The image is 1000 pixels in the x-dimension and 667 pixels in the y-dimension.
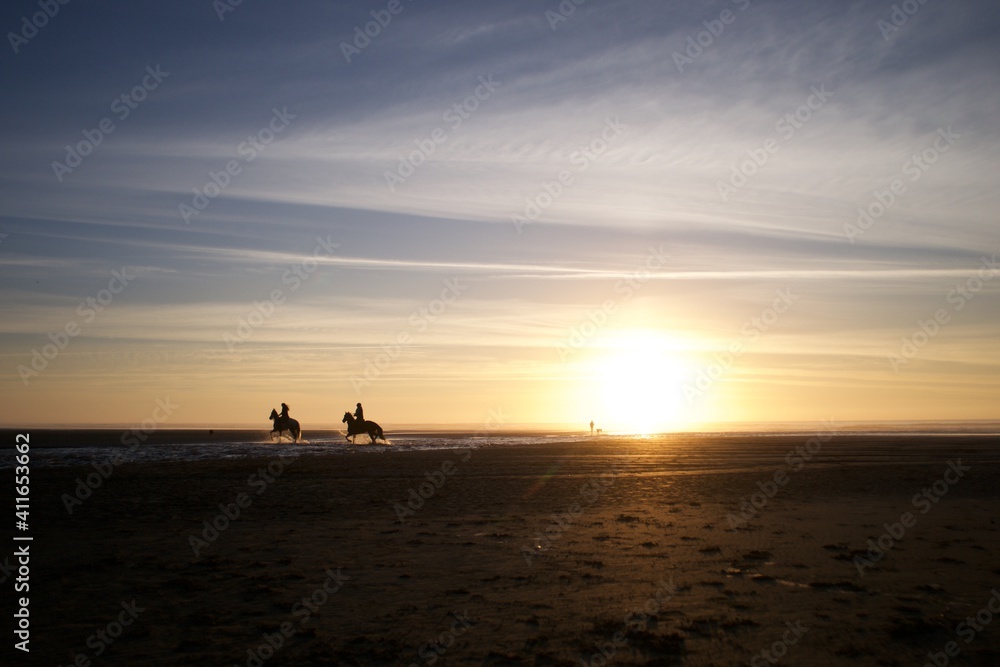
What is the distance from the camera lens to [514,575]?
10.4 meters

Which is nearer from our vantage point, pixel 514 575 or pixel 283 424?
pixel 514 575

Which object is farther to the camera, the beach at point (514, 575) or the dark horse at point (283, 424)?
the dark horse at point (283, 424)

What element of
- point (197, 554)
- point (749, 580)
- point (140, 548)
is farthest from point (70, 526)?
point (749, 580)

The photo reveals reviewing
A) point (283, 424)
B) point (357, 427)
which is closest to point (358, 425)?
point (357, 427)

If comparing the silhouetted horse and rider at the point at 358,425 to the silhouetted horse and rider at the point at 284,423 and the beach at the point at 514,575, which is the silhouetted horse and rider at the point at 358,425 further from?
the beach at the point at 514,575

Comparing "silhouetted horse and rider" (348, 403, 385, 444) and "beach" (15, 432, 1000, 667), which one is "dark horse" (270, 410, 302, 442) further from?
"beach" (15, 432, 1000, 667)

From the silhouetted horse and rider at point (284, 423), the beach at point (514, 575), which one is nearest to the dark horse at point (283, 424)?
the silhouetted horse and rider at point (284, 423)

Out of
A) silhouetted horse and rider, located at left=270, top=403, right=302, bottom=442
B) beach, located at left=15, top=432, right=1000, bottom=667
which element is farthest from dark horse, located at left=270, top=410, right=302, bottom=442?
beach, located at left=15, top=432, right=1000, bottom=667

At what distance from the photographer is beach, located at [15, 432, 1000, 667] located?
7.43 m

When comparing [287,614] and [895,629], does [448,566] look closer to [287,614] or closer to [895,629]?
[287,614]

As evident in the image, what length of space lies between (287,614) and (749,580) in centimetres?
685

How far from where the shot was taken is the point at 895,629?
7.82 metres

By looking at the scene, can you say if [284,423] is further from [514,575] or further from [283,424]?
[514,575]

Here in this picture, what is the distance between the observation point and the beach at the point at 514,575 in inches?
293
